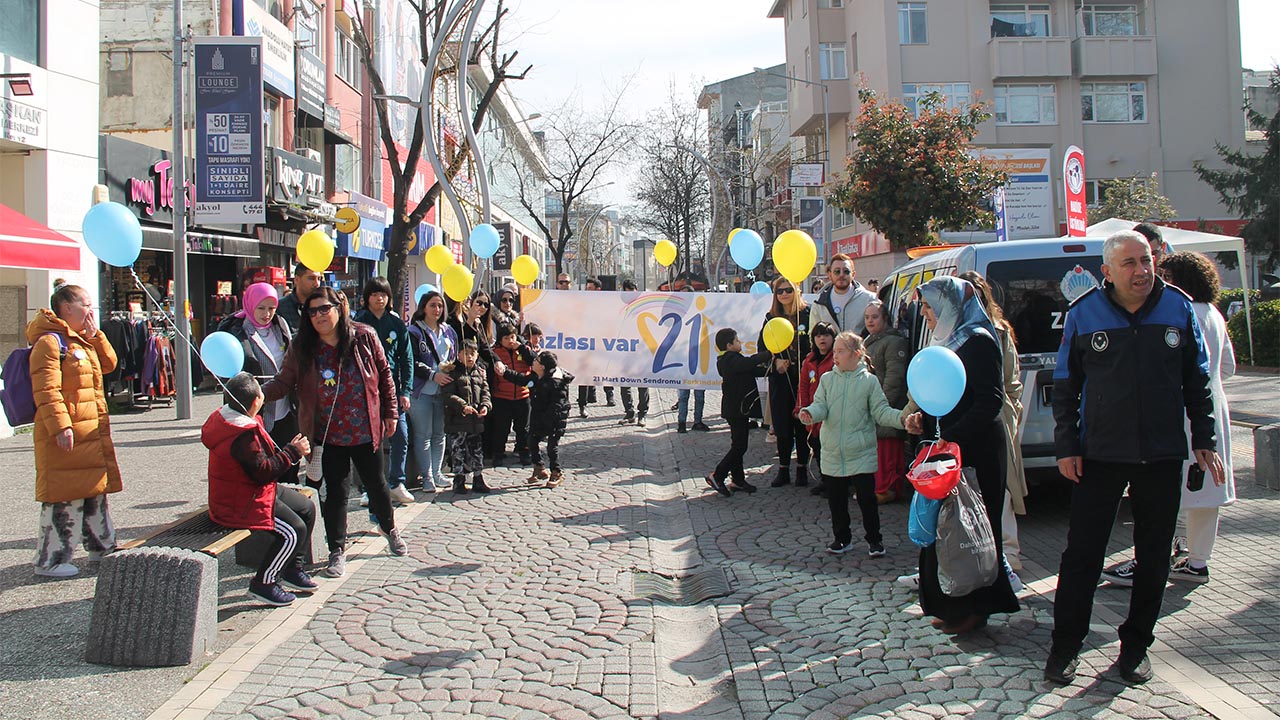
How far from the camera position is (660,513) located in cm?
805

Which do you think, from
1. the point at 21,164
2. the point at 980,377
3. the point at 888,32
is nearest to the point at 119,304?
the point at 21,164

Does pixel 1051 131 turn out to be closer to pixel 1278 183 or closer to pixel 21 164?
pixel 1278 183

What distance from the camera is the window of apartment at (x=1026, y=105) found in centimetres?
3647

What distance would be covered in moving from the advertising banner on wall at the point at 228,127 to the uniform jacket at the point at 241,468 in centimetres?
1109

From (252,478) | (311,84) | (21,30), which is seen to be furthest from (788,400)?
(311,84)

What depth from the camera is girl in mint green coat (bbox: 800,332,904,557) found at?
6270mm

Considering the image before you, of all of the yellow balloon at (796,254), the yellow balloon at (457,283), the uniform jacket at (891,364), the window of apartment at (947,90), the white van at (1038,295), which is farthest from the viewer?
the window of apartment at (947,90)

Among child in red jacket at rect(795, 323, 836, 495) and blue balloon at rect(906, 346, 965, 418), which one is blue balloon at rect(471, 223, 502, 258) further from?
blue balloon at rect(906, 346, 965, 418)

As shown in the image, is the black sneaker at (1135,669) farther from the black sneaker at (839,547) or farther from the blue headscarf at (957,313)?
the black sneaker at (839,547)

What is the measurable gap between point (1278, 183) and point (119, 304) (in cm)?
3366

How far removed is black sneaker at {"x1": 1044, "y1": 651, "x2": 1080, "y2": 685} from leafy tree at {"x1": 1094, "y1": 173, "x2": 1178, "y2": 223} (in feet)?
92.8

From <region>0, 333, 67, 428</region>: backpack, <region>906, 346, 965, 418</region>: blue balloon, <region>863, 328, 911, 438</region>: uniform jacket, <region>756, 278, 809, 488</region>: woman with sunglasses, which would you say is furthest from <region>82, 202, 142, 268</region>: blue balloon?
<region>863, 328, 911, 438</region>: uniform jacket

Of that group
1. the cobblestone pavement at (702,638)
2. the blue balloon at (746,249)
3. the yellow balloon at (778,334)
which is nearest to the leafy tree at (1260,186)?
the blue balloon at (746,249)

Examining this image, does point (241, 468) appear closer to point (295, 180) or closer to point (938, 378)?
point (938, 378)
